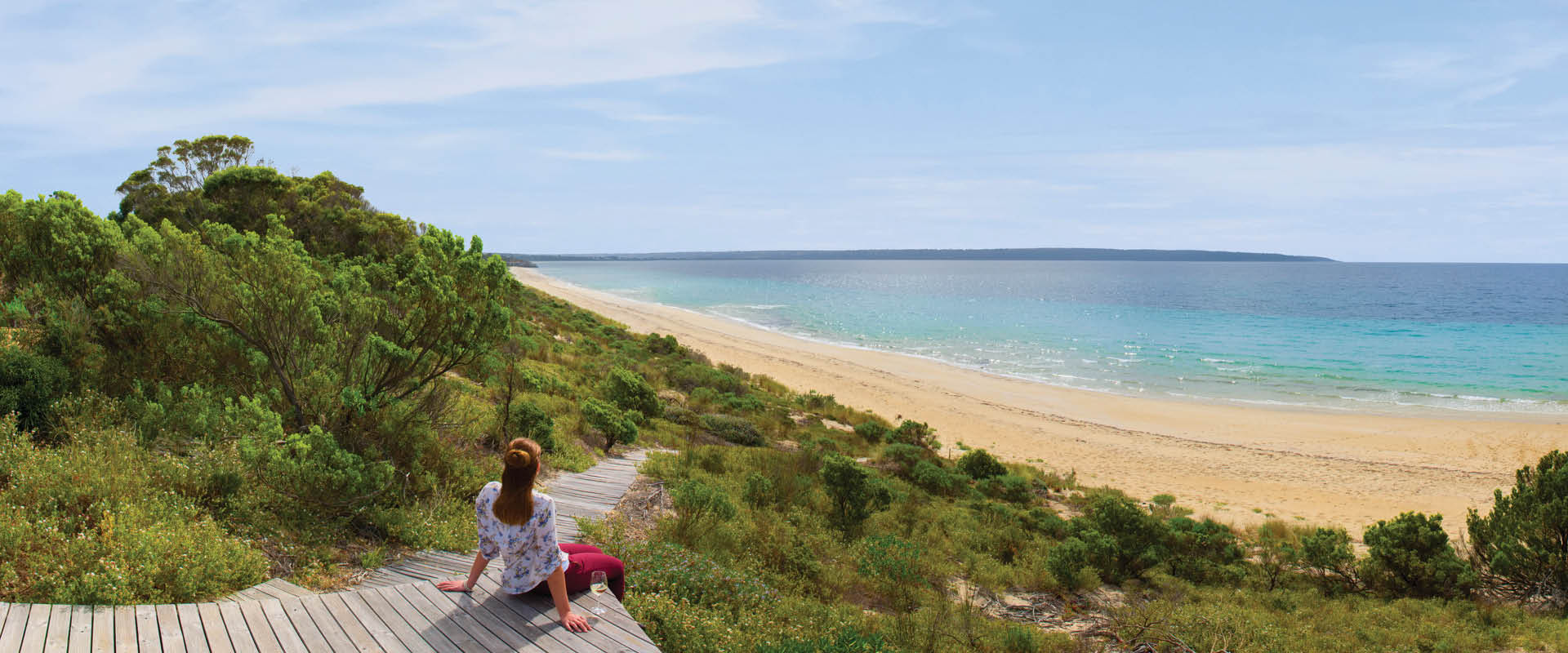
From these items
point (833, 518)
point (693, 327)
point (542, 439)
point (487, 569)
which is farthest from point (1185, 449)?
point (693, 327)

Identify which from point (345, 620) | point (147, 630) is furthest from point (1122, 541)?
point (147, 630)

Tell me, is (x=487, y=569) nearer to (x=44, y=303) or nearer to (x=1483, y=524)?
(x=44, y=303)

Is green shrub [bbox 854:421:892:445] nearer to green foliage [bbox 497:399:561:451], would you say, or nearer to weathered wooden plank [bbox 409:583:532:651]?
green foliage [bbox 497:399:561:451]

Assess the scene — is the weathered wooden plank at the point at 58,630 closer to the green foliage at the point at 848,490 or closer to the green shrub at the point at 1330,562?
the green foliage at the point at 848,490

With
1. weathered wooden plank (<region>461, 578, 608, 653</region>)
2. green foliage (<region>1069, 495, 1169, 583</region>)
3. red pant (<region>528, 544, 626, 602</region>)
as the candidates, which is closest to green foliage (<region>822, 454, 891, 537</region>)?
green foliage (<region>1069, 495, 1169, 583</region>)

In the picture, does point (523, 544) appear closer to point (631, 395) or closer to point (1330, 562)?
point (631, 395)

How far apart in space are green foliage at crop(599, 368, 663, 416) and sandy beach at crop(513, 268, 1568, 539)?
30.5ft

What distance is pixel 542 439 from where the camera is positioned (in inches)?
393

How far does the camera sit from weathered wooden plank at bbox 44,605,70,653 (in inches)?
157

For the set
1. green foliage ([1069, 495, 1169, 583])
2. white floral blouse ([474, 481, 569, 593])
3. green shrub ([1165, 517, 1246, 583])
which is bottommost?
green shrub ([1165, 517, 1246, 583])

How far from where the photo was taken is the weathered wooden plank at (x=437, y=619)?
4.43 meters

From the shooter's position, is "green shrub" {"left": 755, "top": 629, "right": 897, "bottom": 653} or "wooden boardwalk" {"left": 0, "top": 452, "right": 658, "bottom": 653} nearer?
"wooden boardwalk" {"left": 0, "top": 452, "right": 658, "bottom": 653}

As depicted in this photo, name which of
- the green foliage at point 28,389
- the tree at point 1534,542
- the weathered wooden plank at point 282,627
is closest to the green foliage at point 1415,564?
the tree at point 1534,542

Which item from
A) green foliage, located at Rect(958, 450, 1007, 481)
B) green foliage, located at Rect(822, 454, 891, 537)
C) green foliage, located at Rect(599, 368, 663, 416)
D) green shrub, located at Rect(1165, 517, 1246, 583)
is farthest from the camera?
green foliage, located at Rect(958, 450, 1007, 481)
